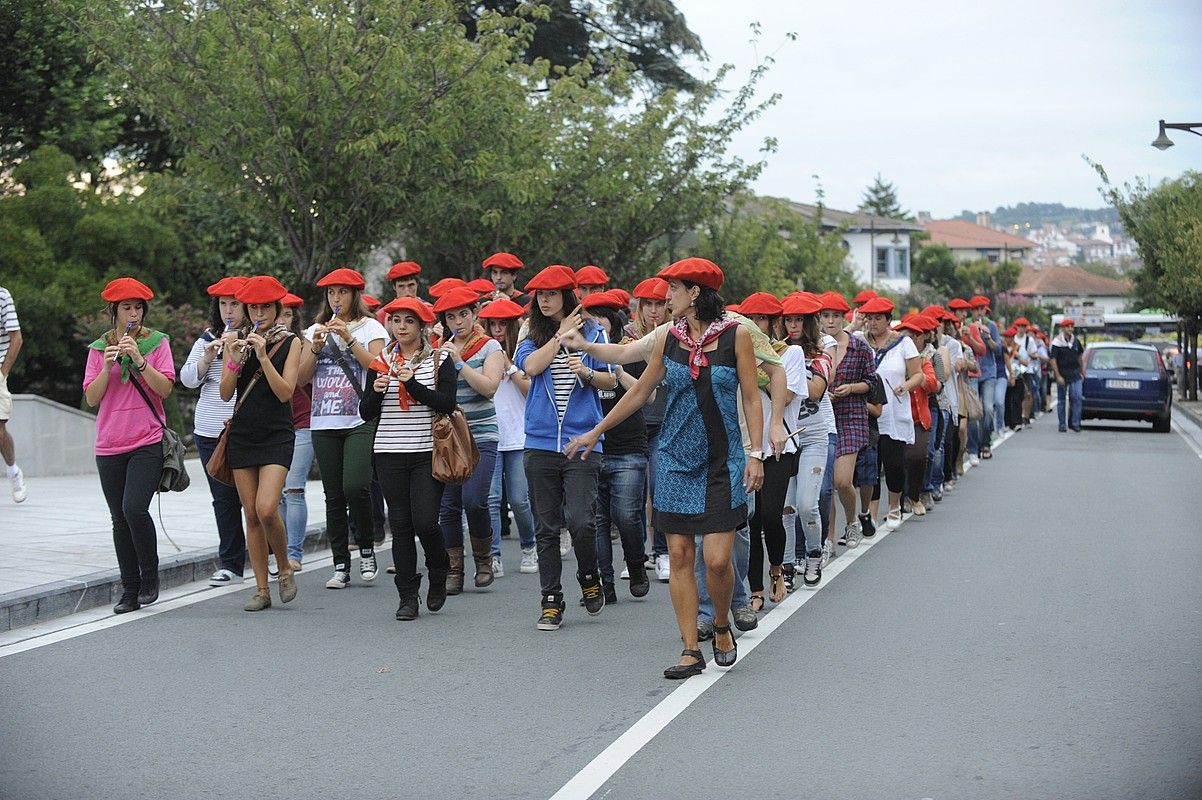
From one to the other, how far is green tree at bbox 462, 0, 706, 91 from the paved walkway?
19610 millimetres

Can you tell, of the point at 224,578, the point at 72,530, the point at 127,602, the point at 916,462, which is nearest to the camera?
the point at 127,602

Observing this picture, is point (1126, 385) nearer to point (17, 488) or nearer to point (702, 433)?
point (17, 488)

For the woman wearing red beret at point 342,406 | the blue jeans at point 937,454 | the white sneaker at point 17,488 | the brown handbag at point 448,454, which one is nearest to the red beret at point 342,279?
the woman wearing red beret at point 342,406

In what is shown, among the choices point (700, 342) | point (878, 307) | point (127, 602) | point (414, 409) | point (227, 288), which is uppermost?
point (227, 288)

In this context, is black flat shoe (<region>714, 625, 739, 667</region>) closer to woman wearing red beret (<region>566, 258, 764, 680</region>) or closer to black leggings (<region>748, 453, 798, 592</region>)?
woman wearing red beret (<region>566, 258, 764, 680</region>)

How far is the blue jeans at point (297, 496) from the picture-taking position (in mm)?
10039

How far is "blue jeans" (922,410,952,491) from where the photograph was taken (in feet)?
49.2

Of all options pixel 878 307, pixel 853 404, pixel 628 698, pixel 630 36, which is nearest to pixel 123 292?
pixel 628 698

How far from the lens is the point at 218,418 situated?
9859 millimetres

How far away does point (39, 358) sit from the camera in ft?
65.2

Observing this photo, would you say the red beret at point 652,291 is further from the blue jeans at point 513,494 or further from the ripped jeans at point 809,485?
the blue jeans at point 513,494

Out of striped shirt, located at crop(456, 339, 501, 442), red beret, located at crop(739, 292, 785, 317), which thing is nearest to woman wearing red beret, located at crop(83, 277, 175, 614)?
striped shirt, located at crop(456, 339, 501, 442)

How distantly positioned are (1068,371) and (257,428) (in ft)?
66.3

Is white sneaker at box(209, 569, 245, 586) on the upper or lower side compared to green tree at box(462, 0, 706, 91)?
lower
